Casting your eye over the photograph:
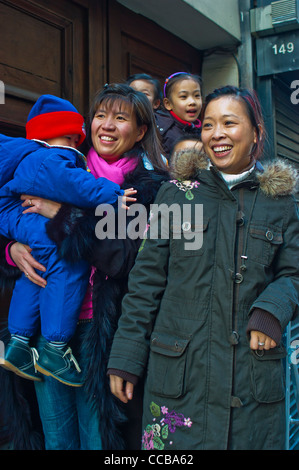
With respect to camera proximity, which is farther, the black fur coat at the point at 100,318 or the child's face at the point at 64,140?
the child's face at the point at 64,140

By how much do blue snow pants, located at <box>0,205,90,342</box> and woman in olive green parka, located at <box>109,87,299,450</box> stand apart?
0.68 ft

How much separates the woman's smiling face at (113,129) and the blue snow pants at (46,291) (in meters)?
0.46

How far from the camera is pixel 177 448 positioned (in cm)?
152

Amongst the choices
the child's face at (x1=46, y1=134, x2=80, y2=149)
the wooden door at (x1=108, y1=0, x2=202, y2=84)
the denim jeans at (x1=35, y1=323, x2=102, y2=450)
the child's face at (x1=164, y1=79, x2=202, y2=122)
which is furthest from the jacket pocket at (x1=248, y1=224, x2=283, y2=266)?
the wooden door at (x1=108, y1=0, x2=202, y2=84)

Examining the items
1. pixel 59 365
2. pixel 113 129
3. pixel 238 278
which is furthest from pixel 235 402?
pixel 113 129

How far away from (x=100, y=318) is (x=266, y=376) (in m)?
0.66

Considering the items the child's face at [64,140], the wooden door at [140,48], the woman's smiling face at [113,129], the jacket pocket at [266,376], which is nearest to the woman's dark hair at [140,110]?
the woman's smiling face at [113,129]

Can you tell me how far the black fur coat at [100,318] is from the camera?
1.66m

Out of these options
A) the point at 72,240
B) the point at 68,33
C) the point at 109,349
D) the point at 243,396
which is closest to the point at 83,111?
the point at 68,33

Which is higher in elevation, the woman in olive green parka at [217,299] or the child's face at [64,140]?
the child's face at [64,140]

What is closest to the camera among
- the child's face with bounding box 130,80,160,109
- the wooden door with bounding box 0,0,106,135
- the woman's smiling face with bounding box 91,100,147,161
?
the woman's smiling face with bounding box 91,100,147,161

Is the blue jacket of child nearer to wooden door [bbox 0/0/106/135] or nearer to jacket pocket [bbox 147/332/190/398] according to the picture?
jacket pocket [bbox 147/332/190/398]

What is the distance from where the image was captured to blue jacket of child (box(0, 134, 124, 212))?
1.65 meters

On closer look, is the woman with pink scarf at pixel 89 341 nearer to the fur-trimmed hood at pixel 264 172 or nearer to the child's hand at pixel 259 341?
the fur-trimmed hood at pixel 264 172
